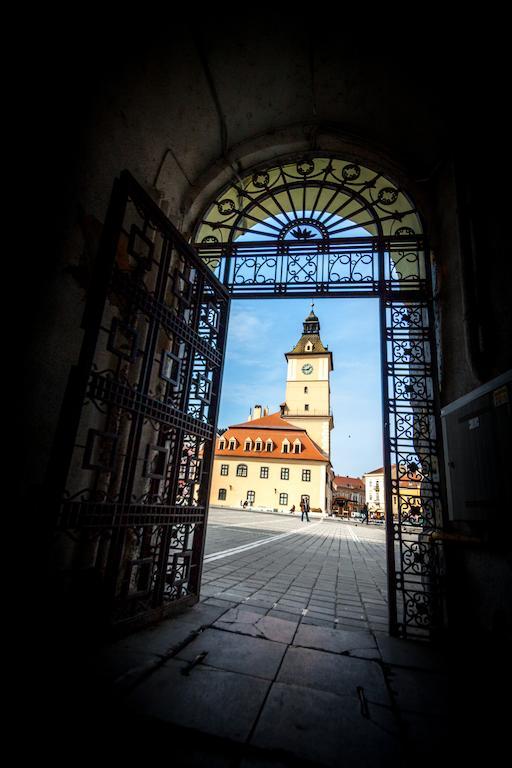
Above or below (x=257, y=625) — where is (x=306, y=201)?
above

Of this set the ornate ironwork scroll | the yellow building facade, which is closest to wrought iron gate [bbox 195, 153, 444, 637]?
the ornate ironwork scroll

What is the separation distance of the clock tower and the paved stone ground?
42.7m

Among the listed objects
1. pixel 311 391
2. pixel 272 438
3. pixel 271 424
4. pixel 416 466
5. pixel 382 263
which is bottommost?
pixel 416 466

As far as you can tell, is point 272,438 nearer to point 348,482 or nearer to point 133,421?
point 133,421

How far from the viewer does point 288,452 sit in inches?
1654

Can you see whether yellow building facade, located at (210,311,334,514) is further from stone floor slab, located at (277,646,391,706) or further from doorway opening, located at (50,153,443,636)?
stone floor slab, located at (277,646,391,706)

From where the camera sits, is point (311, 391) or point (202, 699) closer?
point (202, 699)

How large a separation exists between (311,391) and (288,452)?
9.39 meters

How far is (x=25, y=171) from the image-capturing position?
267 cm

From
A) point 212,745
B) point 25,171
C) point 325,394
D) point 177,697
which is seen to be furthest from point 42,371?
point 325,394

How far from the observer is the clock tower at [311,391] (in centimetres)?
4662

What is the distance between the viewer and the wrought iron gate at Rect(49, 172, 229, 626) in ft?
9.38

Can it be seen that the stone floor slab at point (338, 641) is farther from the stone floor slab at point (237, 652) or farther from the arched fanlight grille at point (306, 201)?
the arched fanlight grille at point (306, 201)

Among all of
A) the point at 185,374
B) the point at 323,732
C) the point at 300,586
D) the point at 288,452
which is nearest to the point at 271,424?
the point at 288,452
